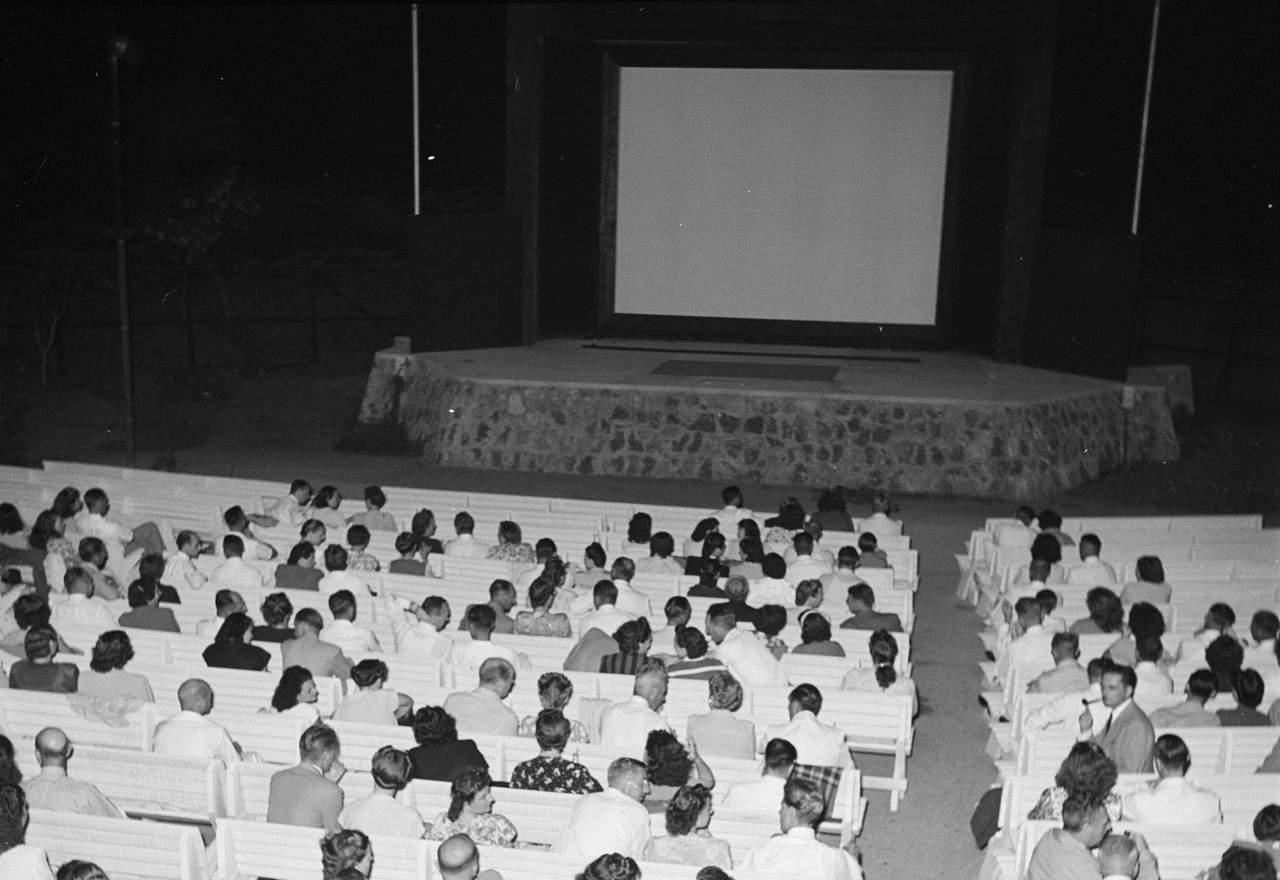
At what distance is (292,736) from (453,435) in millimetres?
9832

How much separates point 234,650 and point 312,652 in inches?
16.8

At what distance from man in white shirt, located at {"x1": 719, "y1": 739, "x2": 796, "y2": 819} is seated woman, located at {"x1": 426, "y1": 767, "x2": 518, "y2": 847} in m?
1.02

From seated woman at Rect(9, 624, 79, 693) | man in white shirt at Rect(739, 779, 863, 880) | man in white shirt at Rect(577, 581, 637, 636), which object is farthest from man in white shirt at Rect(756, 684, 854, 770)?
seated woman at Rect(9, 624, 79, 693)

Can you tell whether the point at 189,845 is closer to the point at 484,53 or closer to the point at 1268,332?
the point at 484,53

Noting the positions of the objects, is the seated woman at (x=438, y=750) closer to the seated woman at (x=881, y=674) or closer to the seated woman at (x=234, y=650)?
the seated woman at (x=234, y=650)

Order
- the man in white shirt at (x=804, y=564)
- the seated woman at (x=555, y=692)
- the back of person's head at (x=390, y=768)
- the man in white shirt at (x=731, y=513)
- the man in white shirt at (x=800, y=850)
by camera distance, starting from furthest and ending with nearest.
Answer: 1. the man in white shirt at (x=731, y=513)
2. the man in white shirt at (x=804, y=564)
3. the seated woman at (x=555, y=692)
4. the back of person's head at (x=390, y=768)
5. the man in white shirt at (x=800, y=850)

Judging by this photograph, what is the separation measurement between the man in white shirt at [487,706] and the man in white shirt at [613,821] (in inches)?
47.1

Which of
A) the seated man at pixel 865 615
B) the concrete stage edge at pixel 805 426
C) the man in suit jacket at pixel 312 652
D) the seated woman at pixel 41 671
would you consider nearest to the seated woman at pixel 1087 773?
the seated man at pixel 865 615

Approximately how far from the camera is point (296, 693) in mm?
6168

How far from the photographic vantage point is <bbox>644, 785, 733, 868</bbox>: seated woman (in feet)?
15.8

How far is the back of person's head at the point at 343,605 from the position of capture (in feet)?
23.9

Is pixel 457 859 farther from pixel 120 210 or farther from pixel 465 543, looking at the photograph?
pixel 120 210

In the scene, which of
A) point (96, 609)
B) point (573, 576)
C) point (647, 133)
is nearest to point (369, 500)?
point (573, 576)

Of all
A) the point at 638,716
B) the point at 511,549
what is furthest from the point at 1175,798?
the point at 511,549
